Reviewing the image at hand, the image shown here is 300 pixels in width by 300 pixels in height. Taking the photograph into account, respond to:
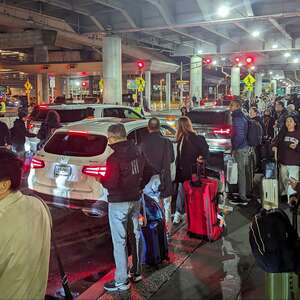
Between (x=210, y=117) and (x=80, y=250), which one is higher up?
(x=210, y=117)

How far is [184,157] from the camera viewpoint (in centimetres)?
706

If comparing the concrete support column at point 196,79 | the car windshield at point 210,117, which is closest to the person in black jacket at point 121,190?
the car windshield at point 210,117

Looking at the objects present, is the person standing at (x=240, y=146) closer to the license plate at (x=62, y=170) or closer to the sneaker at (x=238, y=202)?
the sneaker at (x=238, y=202)

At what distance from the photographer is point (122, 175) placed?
473 centimetres

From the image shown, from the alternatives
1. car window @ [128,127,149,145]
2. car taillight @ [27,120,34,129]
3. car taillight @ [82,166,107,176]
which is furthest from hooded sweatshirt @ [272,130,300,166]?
car taillight @ [27,120,34,129]

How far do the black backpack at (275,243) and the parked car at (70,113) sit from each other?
942 cm

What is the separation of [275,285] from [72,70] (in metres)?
35.5

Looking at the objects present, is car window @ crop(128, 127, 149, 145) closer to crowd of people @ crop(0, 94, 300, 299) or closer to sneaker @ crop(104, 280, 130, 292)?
crowd of people @ crop(0, 94, 300, 299)

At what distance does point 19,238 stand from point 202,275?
329cm

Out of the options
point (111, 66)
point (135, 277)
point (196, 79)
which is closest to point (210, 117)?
point (135, 277)

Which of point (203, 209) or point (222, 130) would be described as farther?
point (222, 130)

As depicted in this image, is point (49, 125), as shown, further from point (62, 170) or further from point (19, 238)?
point (19, 238)

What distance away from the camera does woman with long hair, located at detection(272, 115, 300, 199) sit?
791cm

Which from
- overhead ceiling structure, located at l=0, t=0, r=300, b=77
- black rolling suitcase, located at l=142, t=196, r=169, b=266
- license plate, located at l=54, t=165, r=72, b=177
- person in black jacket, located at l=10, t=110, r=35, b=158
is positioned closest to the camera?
black rolling suitcase, located at l=142, t=196, r=169, b=266
